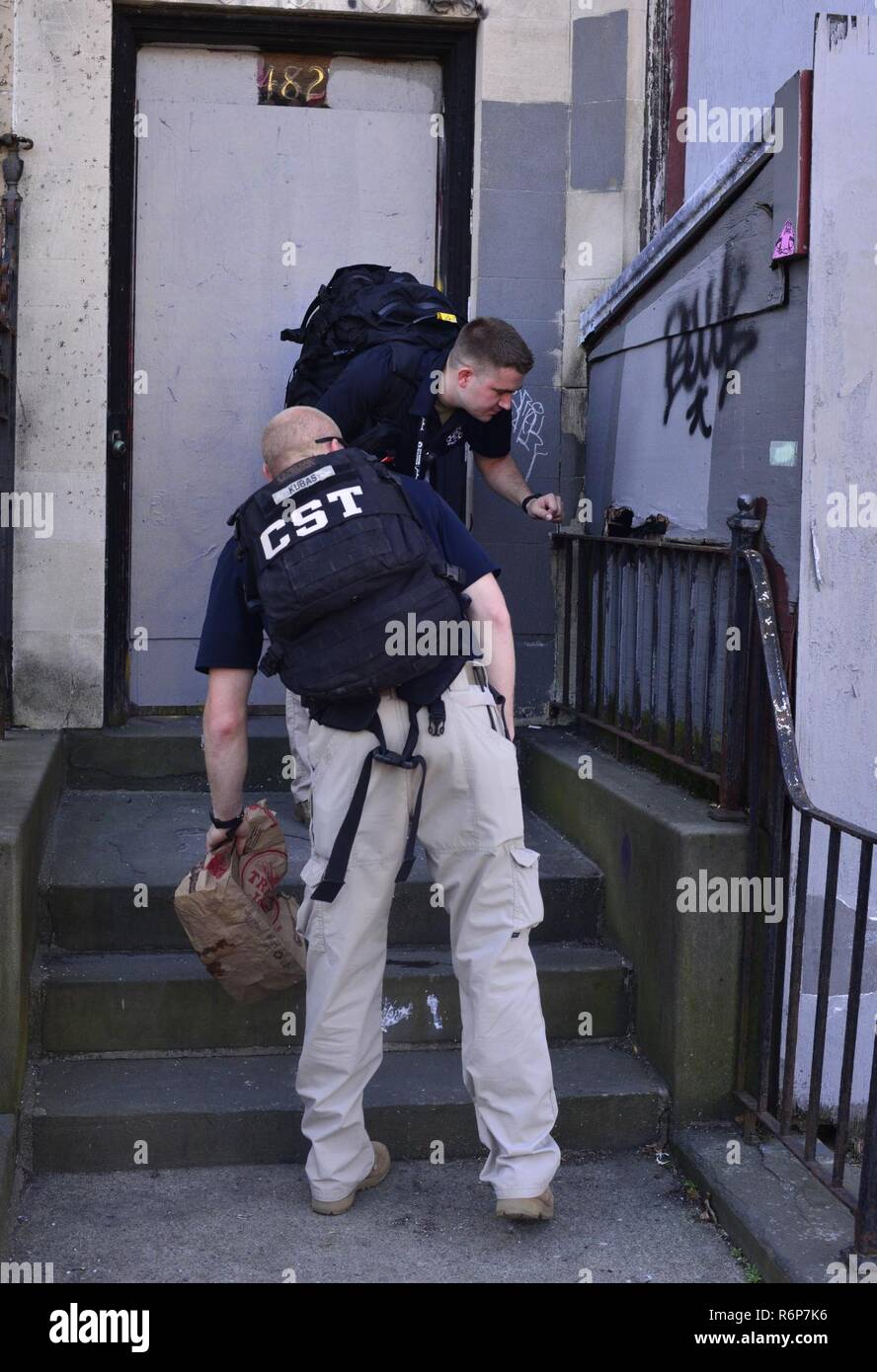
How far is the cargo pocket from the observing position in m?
3.28

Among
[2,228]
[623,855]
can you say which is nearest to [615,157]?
[2,228]

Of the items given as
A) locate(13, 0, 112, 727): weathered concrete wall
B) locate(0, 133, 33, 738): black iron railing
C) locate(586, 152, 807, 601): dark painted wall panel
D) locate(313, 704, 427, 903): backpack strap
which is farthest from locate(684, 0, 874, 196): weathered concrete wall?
locate(313, 704, 427, 903): backpack strap

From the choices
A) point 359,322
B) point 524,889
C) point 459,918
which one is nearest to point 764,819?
point 524,889

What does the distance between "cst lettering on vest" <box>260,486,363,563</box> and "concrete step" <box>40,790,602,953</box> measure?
4.51ft

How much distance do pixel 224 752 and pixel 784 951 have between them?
Result: 4.86 feet

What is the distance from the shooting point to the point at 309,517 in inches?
122

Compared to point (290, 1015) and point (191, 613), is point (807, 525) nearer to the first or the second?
point (290, 1015)

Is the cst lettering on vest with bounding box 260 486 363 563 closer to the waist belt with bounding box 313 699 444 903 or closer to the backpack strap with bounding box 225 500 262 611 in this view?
the backpack strap with bounding box 225 500 262 611

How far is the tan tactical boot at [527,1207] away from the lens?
3.26 meters

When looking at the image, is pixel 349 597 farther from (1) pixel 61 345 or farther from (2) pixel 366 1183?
(1) pixel 61 345

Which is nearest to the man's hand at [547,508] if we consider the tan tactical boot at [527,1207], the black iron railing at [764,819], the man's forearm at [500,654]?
the black iron railing at [764,819]

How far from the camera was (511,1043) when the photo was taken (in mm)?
3238
